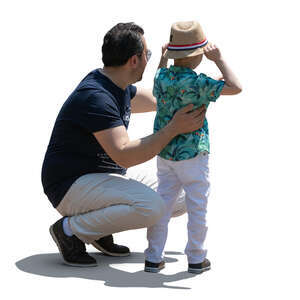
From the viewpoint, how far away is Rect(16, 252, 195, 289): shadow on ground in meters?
5.66

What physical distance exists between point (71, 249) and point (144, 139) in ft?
2.88

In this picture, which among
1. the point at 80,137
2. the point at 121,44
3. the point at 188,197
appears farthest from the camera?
the point at 80,137

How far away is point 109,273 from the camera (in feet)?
19.2

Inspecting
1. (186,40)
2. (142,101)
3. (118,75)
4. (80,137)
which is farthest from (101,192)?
(186,40)

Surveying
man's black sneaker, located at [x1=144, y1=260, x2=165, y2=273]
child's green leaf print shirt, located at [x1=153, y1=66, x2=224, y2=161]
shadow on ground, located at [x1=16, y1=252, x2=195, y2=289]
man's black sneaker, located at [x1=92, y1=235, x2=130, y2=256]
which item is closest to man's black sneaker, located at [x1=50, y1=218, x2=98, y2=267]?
shadow on ground, located at [x1=16, y1=252, x2=195, y2=289]

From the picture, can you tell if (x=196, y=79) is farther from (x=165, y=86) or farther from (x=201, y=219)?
(x=201, y=219)

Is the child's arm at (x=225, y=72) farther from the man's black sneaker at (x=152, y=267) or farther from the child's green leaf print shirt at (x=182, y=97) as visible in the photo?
the man's black sneaker at (x=152, y=267)

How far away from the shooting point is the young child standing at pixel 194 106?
5566 millimetres

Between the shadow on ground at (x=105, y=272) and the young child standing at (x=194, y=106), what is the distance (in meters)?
0.29

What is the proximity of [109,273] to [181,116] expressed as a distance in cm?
110

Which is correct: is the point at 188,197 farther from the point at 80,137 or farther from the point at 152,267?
the point at 80,137

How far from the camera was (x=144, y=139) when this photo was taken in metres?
5.72

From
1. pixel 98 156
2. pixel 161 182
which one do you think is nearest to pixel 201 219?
pixel 161 182

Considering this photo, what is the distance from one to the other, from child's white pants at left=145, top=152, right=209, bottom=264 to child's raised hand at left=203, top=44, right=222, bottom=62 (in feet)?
1.89
